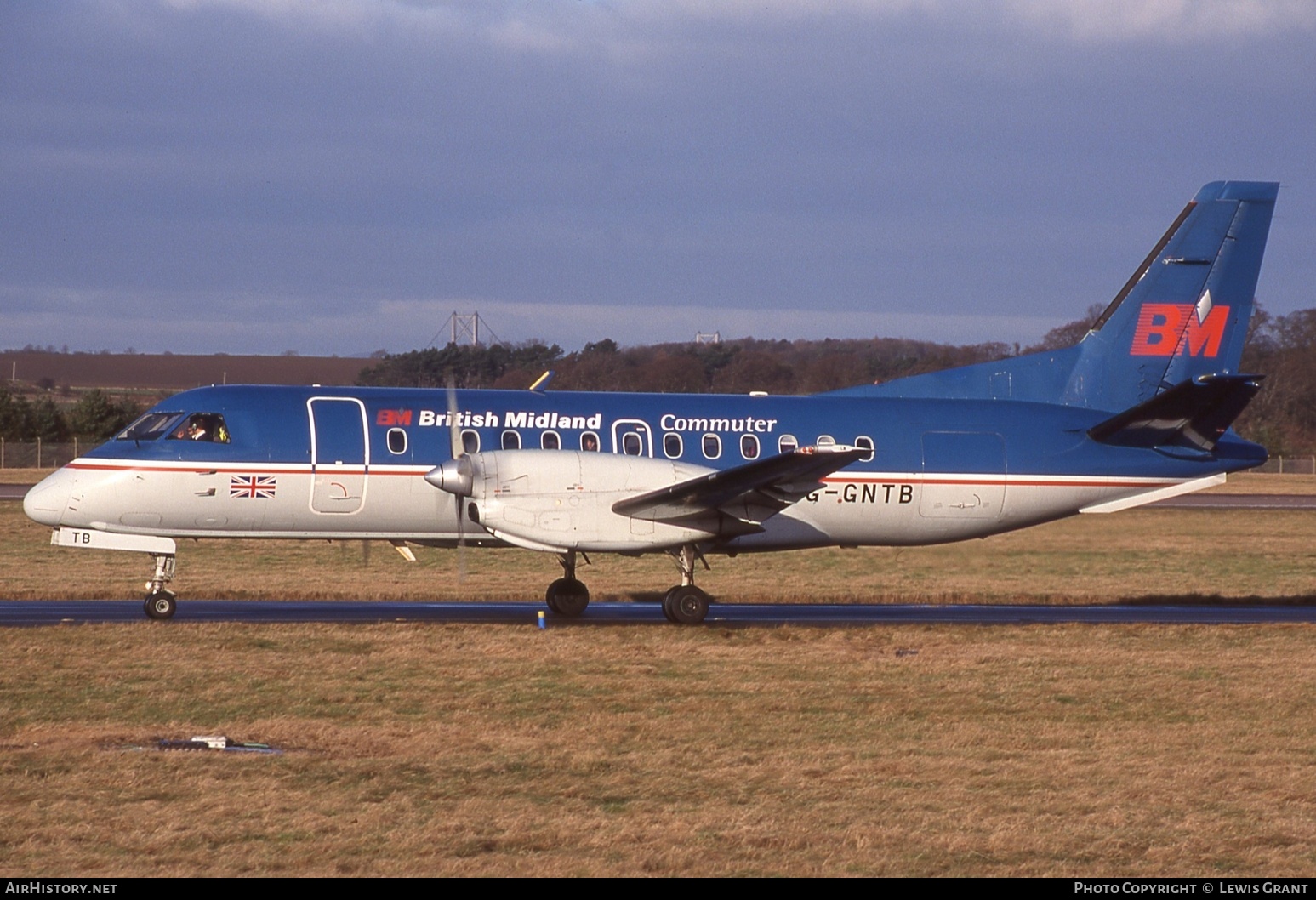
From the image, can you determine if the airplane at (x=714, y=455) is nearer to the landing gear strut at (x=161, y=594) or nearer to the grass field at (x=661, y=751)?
the landing gear strut at (x=161, y=594)

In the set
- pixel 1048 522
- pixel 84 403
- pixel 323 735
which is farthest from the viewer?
pixel 84 403

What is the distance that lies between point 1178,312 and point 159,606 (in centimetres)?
1561

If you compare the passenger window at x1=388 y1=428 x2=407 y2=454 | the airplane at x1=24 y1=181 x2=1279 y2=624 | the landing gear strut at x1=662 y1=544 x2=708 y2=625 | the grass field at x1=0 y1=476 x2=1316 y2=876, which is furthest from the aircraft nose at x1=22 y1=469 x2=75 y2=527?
the landing gear strut at x1=662 y1=544 x2=708 y2=625

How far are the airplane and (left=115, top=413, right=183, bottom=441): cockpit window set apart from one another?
0.03m

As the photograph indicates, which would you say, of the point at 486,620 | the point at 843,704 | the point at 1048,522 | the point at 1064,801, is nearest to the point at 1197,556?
the point at 1048,522

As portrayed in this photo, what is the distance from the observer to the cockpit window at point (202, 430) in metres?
18.7

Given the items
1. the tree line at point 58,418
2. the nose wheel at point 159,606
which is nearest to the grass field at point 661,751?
the nose wheel at point 159,606

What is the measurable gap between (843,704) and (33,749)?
7013mm

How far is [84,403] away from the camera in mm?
65938

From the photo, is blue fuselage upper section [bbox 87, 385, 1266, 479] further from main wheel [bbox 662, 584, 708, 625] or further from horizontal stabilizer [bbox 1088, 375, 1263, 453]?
main wheel [bbox 662, 584, 708, 625]


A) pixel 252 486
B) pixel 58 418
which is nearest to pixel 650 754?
pixel 252 486

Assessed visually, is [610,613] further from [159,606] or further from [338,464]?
[159,606]

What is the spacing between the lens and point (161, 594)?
1822cm

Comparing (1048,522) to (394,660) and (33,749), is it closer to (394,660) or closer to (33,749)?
(394,660)
